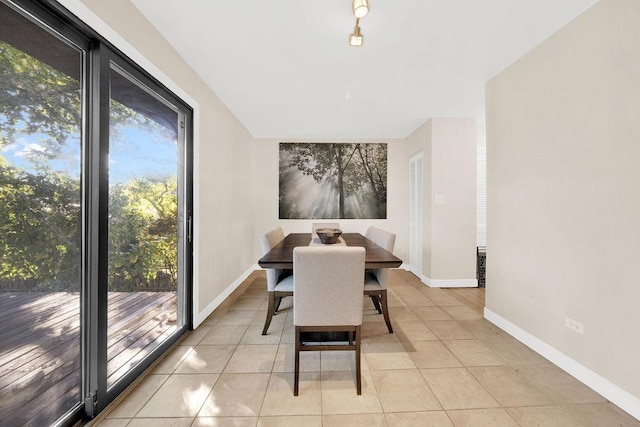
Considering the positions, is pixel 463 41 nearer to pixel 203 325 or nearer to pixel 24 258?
pixel 24 258

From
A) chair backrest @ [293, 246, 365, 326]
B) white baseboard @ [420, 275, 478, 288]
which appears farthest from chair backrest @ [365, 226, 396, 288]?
white baseboard @ [420, 275, 478, 288]

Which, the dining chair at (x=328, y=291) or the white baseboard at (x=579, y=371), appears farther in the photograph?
the dining chair at (x=328, y=291)

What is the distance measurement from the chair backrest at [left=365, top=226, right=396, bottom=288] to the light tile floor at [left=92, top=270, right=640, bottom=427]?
0.52 meters

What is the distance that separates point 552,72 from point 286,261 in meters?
2.55

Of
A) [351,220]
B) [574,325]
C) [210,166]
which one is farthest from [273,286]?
[351,220]

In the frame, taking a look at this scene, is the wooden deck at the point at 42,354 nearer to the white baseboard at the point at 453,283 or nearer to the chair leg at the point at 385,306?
the chair leg at the point at 385,306

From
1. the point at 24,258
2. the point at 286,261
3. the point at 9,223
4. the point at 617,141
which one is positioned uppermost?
the point at 617,141

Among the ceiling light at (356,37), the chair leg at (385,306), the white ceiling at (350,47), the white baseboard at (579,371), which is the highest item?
the white ceiling at (350,47)

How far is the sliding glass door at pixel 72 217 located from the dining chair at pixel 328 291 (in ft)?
3.82

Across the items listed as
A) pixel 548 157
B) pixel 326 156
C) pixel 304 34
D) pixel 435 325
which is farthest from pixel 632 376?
pixel 326 156

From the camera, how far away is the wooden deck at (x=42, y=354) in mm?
1104

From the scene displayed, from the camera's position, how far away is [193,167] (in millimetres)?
2465

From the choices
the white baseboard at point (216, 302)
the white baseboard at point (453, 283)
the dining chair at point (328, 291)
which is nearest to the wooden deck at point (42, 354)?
the white baseboard at point (216, 302)

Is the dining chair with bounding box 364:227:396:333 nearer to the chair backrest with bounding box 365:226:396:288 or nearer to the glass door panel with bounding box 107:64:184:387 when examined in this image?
the chair backrest with bounding box 365:226:396:288
